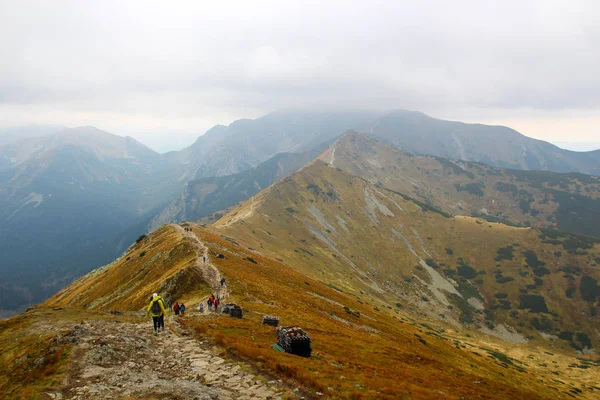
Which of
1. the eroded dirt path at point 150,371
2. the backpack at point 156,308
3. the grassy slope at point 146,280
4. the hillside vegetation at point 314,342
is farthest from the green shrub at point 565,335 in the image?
the backpack at point 156,308

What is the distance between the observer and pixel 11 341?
2489cm

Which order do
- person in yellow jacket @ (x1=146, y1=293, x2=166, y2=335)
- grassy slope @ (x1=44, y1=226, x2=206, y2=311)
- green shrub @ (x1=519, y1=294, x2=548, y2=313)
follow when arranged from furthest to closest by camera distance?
1. green shrub @ (x1=519, y1=294, x2=548, y2=313)
2. grassy slope @ (x1=44, y1=226, x2=206, y2=311)
3. person in yellow jacket @ (x1=146, y1=293, x2=166, y2=335)

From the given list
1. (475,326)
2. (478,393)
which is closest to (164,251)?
(478,393)

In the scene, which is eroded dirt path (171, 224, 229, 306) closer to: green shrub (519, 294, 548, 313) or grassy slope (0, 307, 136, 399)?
grassy slope (0, 307, 136, 399)

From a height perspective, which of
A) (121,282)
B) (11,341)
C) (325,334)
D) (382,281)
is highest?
(11,341)

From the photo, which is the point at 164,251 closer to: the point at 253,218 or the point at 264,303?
the point at 264,303

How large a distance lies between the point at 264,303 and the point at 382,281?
153 metres

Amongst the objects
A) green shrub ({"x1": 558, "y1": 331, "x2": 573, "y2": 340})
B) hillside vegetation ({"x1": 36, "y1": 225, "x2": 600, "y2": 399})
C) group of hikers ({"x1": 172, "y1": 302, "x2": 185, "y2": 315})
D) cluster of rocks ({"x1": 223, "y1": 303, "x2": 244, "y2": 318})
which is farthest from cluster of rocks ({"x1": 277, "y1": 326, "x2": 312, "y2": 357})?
green shrub ({"x1": 558, "y1": 331, "x2": 573, "y2": 340})

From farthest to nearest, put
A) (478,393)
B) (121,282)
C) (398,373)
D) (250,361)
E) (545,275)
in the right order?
1. (545,275)
2. (121,282)
3. (478,393)
4. (398,373)
5. (250,361)

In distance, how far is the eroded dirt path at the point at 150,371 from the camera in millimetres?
16516

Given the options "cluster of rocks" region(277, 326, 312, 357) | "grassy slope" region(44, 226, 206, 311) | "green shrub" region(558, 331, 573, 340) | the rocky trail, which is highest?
the rocky trail

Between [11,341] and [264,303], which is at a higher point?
[11,341]

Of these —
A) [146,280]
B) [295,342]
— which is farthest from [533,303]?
[295,342]

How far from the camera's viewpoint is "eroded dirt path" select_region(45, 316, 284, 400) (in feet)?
54.2
